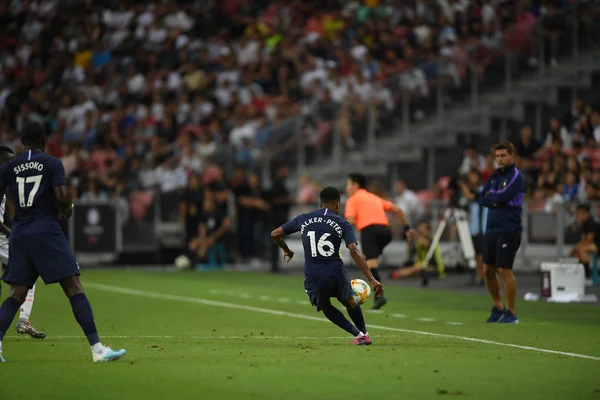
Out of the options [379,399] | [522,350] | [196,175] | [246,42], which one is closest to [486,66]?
[196,175]

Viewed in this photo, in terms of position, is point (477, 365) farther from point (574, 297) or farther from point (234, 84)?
point (234, 84)

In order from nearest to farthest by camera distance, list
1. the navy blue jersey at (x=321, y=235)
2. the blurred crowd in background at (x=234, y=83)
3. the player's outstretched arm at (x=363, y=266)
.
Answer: the player's outstretched arm at (x=363, y=266)
the navy blue jersey at (x=321, y=235)
the blurred crowd in background at (x=234, y=83)

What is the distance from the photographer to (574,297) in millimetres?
21391

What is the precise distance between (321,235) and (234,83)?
25.8m

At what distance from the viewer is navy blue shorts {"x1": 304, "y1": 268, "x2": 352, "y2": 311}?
13250mm

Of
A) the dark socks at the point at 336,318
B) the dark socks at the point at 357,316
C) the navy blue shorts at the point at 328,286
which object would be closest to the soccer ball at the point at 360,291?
the dark socks at the point at 357,316

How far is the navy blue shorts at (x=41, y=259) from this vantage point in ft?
37.3

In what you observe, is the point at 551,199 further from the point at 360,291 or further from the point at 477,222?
the point at 360,291

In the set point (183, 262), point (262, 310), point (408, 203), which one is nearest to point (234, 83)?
point (183, 262)

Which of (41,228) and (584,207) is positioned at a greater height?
(584,207)

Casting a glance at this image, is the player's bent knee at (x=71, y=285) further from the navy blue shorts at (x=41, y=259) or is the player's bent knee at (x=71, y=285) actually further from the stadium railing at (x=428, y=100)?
the stadium railing at (x=428, y=100)

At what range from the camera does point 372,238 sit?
65.9 ft

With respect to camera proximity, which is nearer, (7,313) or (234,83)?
(7,313)

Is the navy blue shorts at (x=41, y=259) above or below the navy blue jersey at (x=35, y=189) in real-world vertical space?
below
